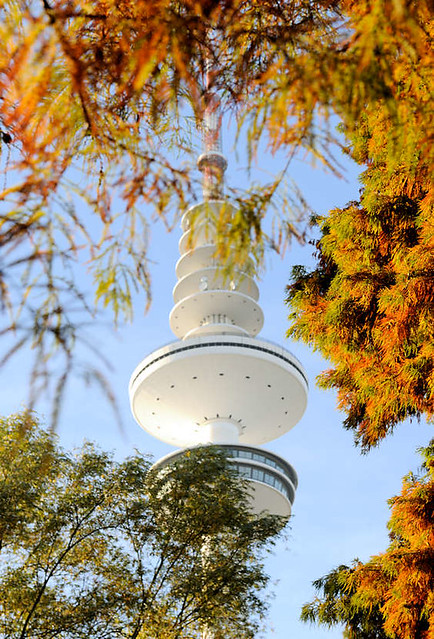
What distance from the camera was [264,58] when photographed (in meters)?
2.85

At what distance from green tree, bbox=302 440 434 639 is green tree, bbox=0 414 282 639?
23.6 feet

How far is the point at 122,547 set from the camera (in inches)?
693

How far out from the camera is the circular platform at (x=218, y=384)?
5072 centimetres

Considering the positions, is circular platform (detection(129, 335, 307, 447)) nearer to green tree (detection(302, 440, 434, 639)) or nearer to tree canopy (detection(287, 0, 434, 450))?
tree canopy (detection(287, 0, 434, 450))

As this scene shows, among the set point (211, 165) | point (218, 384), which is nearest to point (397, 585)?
point (211, 165)

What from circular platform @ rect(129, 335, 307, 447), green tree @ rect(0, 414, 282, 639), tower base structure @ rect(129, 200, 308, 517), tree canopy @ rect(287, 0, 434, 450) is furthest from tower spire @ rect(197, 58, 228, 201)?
circular platform @ rect(129, 335, 307, 447)

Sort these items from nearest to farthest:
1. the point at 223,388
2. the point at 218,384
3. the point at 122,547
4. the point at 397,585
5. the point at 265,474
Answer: the point at 397,585, the point at 122,547, the point at 265,474, the point at 218,384, the point at 223,388

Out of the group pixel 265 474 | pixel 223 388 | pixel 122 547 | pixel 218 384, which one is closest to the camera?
pixel 122 547

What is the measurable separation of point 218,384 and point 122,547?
34.1 metres

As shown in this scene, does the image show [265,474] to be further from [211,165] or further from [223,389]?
[211,165]

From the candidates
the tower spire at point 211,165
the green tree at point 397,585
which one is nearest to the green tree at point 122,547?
the green tree at point 397,585

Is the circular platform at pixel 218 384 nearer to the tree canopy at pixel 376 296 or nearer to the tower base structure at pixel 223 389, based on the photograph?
the tower base structure at pixel 223 389

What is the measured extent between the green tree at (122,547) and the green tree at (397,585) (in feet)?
23.6

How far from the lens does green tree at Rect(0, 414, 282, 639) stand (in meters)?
15.6
